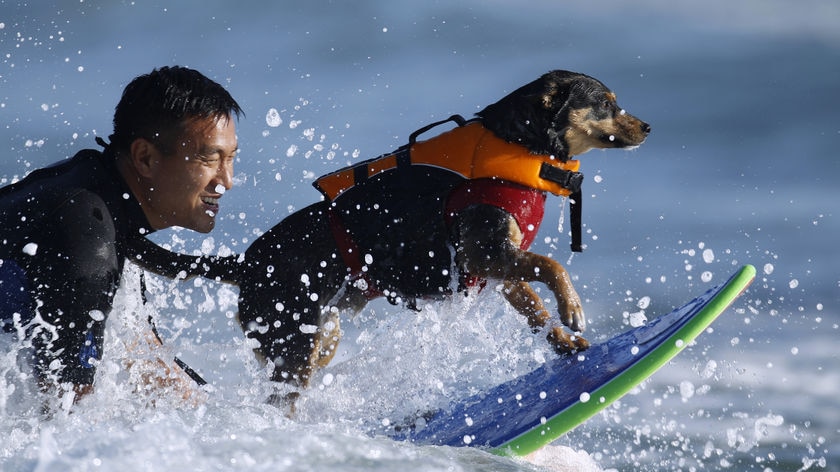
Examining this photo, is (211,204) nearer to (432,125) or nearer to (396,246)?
(396,246)

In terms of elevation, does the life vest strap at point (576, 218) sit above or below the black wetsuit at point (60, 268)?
below

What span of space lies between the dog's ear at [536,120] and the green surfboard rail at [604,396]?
4.11ft

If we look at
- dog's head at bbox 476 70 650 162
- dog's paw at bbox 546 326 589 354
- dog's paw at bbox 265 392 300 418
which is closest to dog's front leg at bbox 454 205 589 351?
dog's paw at bbox 546 326 589 354

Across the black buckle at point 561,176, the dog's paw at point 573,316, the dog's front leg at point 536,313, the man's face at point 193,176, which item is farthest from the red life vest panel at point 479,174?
the man's face at point 193,176

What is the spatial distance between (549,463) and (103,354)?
2.28 m

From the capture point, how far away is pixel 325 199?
19.7 ft

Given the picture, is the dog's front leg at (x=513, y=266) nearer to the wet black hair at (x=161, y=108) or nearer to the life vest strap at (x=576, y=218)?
the life vest strap at (x=576, y=218)

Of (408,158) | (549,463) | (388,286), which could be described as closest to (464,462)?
(549,463)

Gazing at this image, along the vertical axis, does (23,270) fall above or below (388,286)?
above

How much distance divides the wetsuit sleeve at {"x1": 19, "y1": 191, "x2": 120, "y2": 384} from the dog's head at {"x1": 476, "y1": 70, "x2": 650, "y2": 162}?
2.27m

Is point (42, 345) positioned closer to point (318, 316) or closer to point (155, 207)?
point (155, 207)

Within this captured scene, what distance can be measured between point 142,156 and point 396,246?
4.71 ft

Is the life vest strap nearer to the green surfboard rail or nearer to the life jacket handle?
the life jacket handle

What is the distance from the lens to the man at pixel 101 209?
14.9 ft
